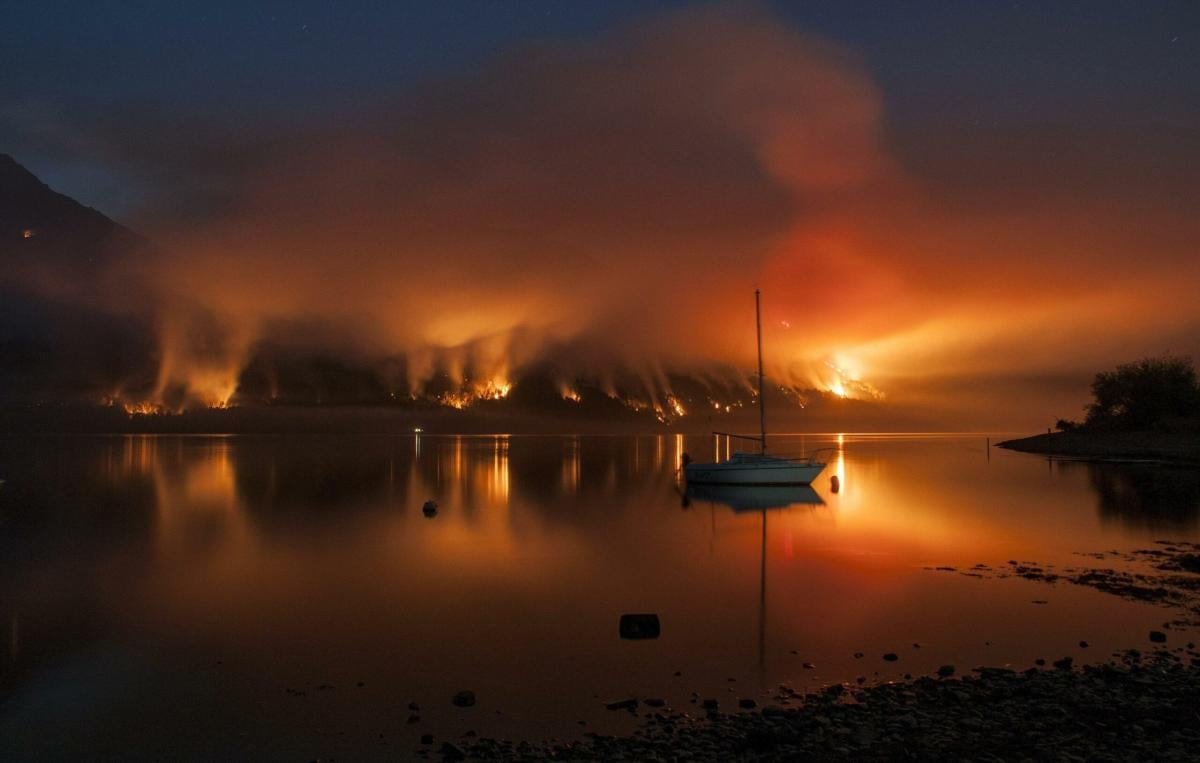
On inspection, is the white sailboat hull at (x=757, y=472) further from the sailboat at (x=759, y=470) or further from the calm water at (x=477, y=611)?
the calm water at (x=477, y=611)

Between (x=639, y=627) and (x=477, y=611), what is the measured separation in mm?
4881

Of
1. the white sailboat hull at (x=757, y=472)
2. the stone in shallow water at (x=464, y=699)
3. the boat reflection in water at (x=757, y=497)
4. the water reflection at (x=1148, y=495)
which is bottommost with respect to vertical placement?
the boat reflection in water at (x=757, y=497)

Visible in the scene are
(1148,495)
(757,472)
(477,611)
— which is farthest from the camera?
(757,472)

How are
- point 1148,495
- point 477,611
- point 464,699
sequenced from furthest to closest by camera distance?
point 1148,495
point 477,611
point 464,699

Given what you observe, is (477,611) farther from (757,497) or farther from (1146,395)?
(1146,395)

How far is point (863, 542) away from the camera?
3241 centimetres

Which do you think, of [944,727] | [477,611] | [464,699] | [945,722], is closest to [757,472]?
[477,611]

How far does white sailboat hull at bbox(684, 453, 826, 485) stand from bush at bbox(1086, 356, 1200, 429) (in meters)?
73.2

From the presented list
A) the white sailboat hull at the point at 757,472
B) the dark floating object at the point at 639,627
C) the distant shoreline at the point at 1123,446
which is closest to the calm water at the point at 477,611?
the dark floating object at the point at 639,627

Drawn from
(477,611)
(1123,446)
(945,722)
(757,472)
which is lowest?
(477,611)

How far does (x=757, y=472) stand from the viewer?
55.3m

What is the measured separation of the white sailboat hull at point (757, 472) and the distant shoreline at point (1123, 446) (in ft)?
156

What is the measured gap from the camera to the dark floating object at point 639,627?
55.7 feet

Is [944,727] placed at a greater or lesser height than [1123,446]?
lesser
